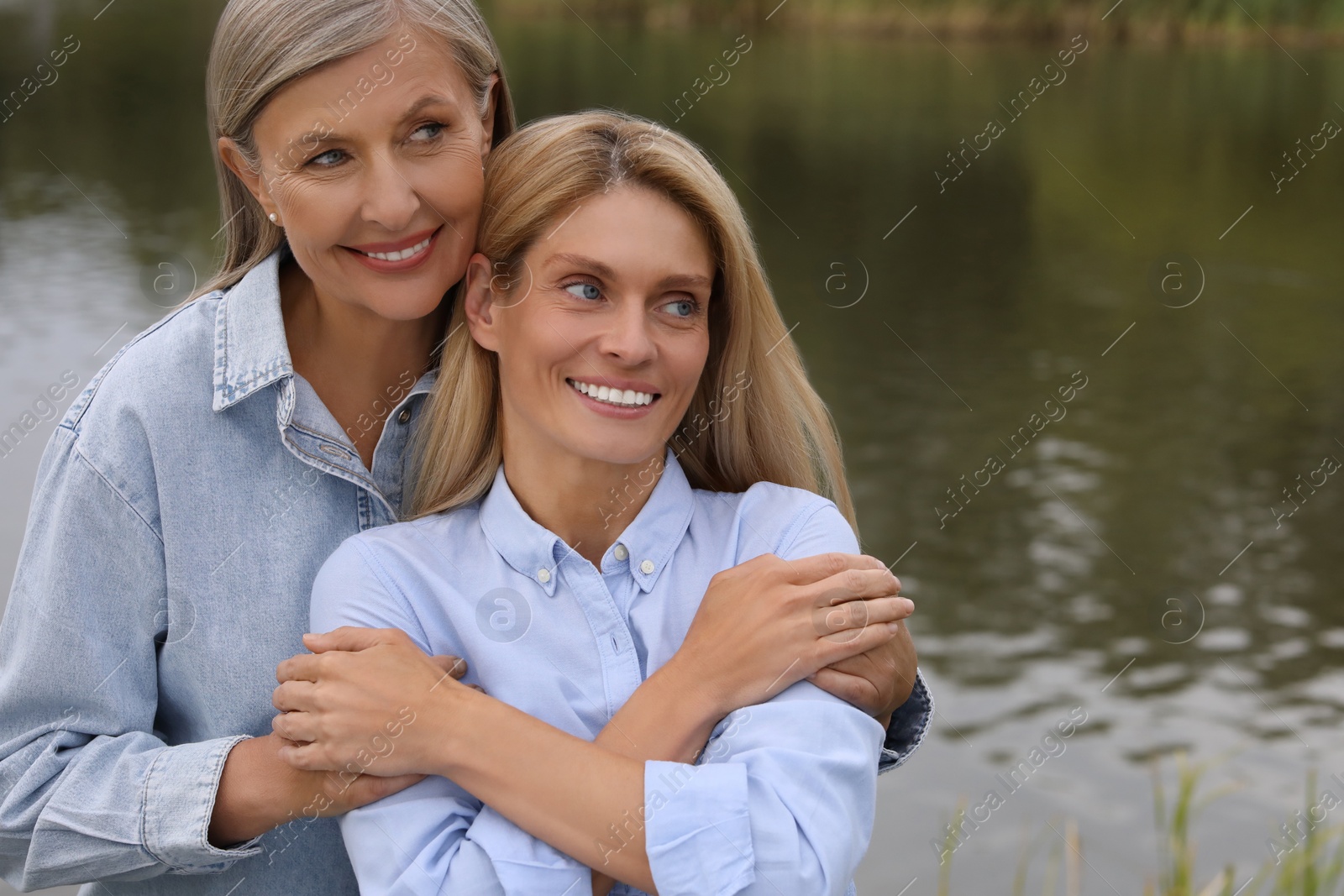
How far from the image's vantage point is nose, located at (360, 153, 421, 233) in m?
2.30

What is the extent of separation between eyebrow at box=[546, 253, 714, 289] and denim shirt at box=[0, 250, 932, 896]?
1.51ft

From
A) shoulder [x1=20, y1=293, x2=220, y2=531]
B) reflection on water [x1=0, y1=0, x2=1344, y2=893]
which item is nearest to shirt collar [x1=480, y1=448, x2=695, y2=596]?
shoulder [x1=20, y1=293, x2=220, y2=531]

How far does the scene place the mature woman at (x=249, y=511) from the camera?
2139 mm

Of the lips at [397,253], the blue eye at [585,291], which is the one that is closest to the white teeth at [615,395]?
the blue eye at [585,291]

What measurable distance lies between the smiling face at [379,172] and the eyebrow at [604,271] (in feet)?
0.77

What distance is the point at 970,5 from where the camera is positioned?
28.5 metres

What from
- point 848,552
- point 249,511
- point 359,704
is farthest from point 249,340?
point 848,552

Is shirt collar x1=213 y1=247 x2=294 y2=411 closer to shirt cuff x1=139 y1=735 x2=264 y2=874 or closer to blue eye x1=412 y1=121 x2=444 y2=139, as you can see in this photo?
blue eye x1=412 y1=121 x2=444 y2=139

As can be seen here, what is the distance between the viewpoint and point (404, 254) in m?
2.39

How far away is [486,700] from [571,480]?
0.46 metres

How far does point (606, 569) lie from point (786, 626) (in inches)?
14.1

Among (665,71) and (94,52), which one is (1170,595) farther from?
(94,52)

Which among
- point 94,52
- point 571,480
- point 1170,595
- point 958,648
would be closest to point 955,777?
point 958,648

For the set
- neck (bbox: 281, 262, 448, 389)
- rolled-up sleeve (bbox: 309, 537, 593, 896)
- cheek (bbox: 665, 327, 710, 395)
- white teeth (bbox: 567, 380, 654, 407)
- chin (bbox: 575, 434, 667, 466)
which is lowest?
rolled-up sleeve (bbox: 309, 537, 593, 896)
